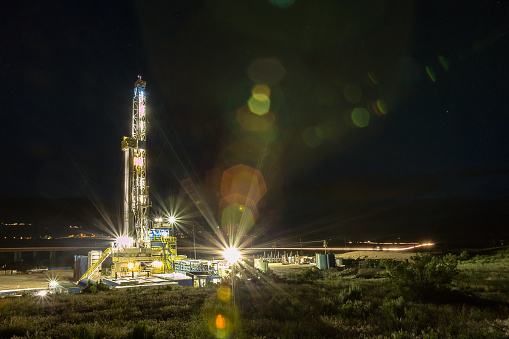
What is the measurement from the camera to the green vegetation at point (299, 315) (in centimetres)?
545

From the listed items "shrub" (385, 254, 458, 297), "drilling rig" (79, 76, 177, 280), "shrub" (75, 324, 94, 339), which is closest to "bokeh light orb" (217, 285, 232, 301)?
"shrub" (75, 324, 94, 339)

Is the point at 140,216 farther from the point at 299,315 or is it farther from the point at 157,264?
the point at 299,315

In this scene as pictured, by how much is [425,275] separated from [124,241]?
89.6 feet

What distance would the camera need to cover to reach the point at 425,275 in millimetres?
8742

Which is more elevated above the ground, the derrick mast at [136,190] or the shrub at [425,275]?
the derrick mast at [136,190]

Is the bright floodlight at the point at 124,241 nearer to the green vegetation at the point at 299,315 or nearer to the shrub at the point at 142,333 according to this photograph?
the green vegetation at the point at 299,315

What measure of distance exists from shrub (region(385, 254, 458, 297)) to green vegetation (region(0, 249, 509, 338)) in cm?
2

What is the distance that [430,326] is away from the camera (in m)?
5.60

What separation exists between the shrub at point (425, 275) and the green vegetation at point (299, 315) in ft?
0.08

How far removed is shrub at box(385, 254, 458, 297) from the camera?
8453mm

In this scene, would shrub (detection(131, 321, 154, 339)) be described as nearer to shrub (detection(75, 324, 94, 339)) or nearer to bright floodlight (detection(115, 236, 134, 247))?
shrub (detection(75, 324, 94, 339))

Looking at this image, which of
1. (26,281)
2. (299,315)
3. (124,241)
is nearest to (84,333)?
(299,315)

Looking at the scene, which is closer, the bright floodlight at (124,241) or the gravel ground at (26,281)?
the gravel ground at (26,281)

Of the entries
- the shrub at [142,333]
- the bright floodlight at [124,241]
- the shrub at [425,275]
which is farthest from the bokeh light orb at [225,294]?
the bright floodlight at [124,241]
